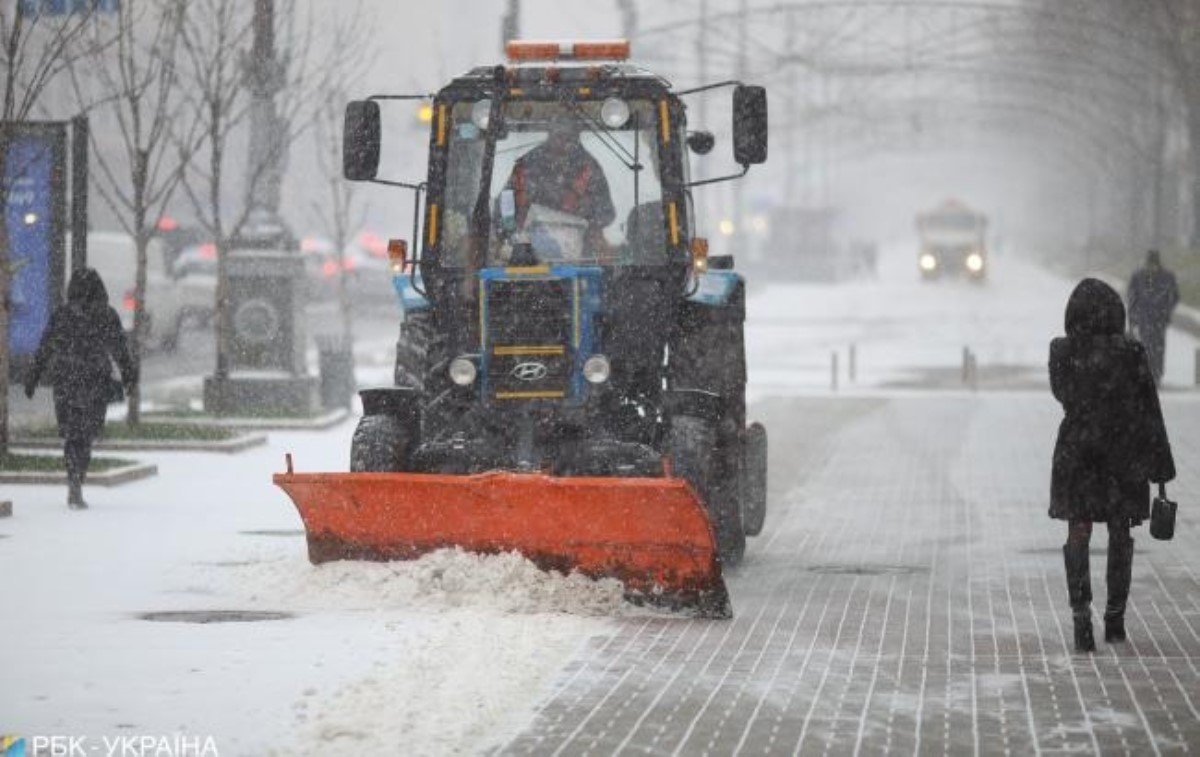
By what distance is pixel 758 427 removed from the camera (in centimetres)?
1553

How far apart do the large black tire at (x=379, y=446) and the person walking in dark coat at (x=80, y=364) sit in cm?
369

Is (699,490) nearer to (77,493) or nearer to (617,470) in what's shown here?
(617,470)

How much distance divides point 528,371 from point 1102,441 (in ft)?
11.5

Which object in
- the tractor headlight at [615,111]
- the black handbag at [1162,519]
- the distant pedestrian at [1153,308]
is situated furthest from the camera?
the distant pedestrian at [1153,308]

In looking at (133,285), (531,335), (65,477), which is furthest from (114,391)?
(133,285)

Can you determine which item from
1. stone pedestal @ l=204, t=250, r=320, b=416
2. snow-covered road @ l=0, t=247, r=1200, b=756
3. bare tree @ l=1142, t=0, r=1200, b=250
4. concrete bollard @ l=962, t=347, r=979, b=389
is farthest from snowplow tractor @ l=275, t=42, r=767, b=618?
bare tree @ l=1142, t=0, r=1200, b=250

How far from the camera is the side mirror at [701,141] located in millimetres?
14695

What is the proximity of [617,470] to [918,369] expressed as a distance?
965 inches

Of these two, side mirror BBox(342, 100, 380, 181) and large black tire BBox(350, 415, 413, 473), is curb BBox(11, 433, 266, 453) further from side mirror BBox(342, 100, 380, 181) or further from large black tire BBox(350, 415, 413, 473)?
side mirror BBox(342, 100, 380, 181)

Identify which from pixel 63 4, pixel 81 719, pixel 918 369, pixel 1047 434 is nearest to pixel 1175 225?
pixel 918 369

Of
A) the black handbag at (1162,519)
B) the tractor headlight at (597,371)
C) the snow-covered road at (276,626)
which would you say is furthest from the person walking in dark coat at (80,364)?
the black handbag at (1162,519)

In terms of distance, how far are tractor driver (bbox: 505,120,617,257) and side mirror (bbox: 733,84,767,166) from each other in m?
0.96

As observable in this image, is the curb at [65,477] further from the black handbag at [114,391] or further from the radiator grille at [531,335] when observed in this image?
the radiator grille at [531,335]

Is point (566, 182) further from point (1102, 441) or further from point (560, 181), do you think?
point (1102, 441)
